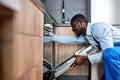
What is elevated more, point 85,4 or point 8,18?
point 85,4

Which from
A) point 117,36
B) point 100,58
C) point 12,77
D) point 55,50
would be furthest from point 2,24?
point 55,50

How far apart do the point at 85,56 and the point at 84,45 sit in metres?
0.36

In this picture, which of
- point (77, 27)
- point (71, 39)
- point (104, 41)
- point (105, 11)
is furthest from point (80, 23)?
point (105, 11)

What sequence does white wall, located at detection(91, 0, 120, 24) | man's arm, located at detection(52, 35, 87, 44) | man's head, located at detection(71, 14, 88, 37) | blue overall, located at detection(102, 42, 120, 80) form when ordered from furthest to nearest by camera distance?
1. white wall, located at detection(91, 0, 120, 24)
2. man's arm, located at detection(52, 35, 87, 44)
3. man's head, located at detection(71, 14, 88, 37)
4. blue overall, located at detection(102, 42, 120, 80)

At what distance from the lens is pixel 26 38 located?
Result: 0.82 m

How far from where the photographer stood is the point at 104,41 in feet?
6.93

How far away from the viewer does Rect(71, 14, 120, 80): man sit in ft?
6.29

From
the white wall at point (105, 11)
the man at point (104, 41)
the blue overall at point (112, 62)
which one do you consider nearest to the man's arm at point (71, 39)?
the man at point (104, 41)

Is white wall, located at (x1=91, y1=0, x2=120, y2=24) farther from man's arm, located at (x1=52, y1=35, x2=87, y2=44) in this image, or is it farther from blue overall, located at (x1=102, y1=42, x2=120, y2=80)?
blue overall, located at (x1=102, y1=42, x2=120, y2=80)

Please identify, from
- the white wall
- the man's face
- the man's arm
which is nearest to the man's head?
the man's face

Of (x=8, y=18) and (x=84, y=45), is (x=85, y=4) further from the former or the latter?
(x=8, y=18)

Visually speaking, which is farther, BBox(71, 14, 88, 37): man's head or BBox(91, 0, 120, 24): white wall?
BBox(91, 0, 120, 24): white wall

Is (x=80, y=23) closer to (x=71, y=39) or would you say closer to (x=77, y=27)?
(x=77, y=27)

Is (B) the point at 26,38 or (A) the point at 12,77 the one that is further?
(B) the point at 26,38
